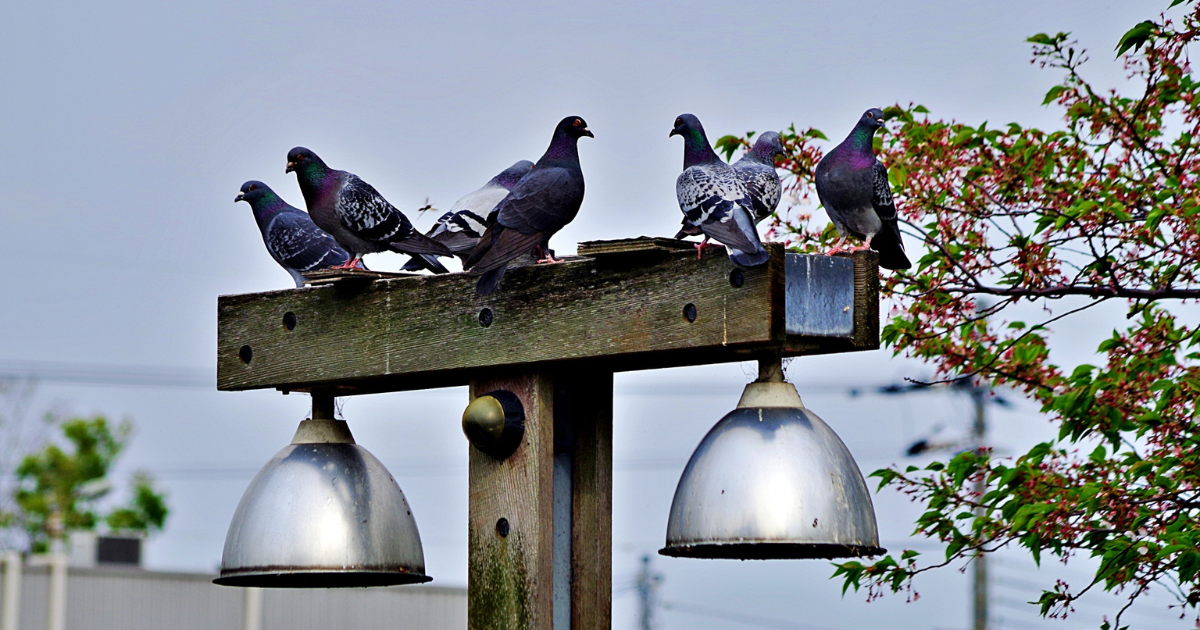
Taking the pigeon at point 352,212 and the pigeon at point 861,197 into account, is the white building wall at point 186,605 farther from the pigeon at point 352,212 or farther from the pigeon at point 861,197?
the pigeon at point 861,197

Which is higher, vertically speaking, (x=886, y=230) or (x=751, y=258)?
(x=886, y=230)

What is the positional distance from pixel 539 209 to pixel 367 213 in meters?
1.05

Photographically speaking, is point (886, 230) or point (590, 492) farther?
point (886, 230)

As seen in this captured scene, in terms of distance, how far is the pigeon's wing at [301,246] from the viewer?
5559 millimetres

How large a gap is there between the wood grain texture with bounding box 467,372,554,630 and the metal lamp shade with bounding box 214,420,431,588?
268mm

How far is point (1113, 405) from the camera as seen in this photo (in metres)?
5.54

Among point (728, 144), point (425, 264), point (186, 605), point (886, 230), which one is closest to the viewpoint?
point (425, 264)

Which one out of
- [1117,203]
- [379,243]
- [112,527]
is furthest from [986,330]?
[112,527]

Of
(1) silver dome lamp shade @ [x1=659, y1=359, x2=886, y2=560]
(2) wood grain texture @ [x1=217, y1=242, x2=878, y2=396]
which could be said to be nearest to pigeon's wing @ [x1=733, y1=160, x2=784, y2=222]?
(2) wood grain texture @ [x1=217, y1=242, x2=878, y2=396]

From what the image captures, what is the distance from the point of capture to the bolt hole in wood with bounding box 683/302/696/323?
3.66 metres

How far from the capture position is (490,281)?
3967 mm

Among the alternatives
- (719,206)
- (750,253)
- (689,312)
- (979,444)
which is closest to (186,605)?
(979,444)

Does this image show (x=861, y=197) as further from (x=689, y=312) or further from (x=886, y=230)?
(x=689, y=312)

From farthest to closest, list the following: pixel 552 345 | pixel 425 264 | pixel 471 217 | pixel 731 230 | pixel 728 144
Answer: pixel 728 144
pixel 471 217
pixel 425 264
pixel 552 345
pixel 731 230
